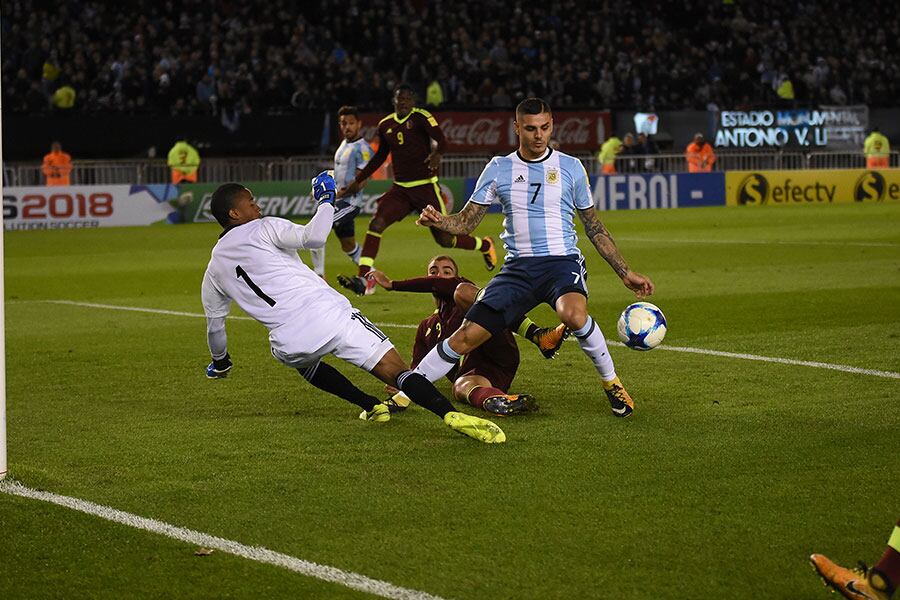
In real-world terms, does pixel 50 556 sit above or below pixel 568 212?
below

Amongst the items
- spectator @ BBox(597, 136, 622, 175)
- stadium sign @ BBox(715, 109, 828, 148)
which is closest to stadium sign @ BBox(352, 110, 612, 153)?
spectator @ BBox(597, 136, 622, 175)

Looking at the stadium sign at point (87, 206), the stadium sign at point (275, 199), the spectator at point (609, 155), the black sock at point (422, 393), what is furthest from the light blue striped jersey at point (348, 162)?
the spectator at point (609, 155)

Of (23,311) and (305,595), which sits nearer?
(305,595)

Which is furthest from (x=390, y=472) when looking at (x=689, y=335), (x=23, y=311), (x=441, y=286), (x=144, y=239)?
(x=144, y=239)

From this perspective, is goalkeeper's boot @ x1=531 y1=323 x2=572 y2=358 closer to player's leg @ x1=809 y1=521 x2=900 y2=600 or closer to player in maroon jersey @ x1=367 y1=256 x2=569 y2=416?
player in maroon jersey @ x1=367 y1=256 x2=569 y2=416

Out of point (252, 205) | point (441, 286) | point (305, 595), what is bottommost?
point (305, 595)

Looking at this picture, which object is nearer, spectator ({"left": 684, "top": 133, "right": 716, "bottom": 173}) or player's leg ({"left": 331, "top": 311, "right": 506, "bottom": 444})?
player's leg ({"left": 331, "top": 311, "right": 506, "bottom": 444})

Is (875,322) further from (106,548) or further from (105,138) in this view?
(105,138)

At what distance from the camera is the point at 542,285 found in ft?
25.6

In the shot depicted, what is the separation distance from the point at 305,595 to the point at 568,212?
3915 mm

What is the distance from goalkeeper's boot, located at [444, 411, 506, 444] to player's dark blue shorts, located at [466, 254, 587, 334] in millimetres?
717

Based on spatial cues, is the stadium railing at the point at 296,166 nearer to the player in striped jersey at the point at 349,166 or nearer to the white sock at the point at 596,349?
the player in striped jersey at the point at 349,166

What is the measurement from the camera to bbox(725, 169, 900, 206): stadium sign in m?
33.8

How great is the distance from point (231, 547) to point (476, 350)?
3.32 metres
